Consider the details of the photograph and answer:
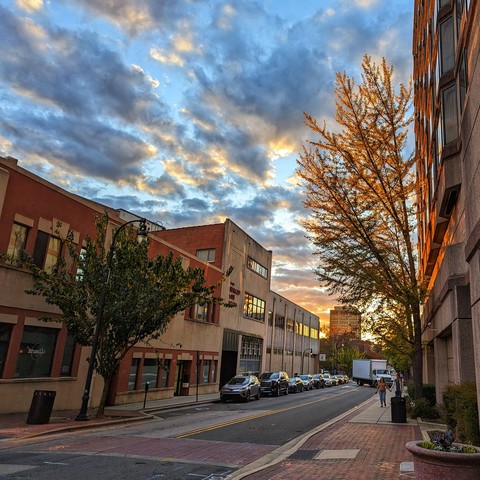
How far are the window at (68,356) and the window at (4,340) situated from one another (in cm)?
318

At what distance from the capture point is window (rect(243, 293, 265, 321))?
141 ft

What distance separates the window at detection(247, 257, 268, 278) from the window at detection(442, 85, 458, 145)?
29.9 m

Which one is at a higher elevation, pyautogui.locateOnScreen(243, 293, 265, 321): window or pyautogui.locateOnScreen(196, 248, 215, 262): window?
pyautogui.locateOnScreen(196, 248, 215, 262): window

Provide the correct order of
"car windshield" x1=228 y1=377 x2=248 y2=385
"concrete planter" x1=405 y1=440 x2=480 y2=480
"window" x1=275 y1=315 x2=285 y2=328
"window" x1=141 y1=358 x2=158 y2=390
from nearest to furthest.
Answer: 1. "concrete planter" x1=405 y1=440 x2=480 y2=480
2. "window" x1=141 y1=358 x2=158 y2=390
3. "car windshield" x1=228 y1=377 x2=248 y2=385
4. "window" x1=275 y1=315 x2=285 y2=328

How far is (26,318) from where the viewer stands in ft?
56.0

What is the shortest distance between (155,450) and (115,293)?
23.8 feet

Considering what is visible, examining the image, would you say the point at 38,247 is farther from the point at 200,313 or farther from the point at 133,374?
the point at 200,313

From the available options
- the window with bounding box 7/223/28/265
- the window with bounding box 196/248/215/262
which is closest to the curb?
the window with bounding box 7/223/28/265

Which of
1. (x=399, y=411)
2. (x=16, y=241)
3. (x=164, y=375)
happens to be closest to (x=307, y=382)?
(x=164, y=375)

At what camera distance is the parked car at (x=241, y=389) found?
27797 millimetres

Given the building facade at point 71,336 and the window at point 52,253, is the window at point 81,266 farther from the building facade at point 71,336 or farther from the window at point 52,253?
the window at point 52,253

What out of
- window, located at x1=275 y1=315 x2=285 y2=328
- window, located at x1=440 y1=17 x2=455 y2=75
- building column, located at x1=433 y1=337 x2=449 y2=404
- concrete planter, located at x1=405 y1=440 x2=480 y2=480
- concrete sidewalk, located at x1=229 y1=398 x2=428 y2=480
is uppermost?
window, located at x1=440 y1=17 x2=455 y2=75

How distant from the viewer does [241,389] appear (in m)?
28.1

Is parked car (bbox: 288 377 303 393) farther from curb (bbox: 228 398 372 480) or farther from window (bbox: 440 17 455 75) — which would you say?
window (bbox: 440 17 455 75)
